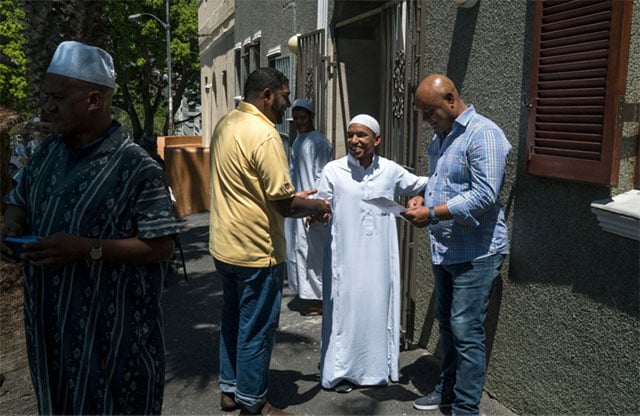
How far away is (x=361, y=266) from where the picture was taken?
3.93 m

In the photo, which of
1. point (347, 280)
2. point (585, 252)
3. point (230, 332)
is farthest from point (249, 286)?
point (585, 252)

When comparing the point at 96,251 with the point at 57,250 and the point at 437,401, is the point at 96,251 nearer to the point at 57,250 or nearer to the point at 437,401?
the point at 57,250

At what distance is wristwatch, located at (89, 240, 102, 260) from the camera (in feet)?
6.86

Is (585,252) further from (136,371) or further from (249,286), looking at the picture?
(136,371)

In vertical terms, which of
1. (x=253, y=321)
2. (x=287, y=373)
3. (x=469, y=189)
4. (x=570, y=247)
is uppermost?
(x=469, y=189)

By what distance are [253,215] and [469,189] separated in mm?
1131

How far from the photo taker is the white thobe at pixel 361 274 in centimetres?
393

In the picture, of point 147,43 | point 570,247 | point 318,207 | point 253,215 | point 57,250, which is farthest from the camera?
point 147,43

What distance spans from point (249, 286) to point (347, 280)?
762 millimetres

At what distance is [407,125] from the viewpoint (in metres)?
Answer: 4.64

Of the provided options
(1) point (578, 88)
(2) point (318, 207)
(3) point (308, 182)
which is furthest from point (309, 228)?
(1) point (578, 88)

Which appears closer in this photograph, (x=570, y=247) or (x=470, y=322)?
(x=570, y=247)

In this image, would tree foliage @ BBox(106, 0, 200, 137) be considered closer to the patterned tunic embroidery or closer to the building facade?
the building facade

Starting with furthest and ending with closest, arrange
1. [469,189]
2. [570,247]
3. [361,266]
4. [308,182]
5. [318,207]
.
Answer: [308,182], [361,266], [318,207], [469,189], [570,247]
